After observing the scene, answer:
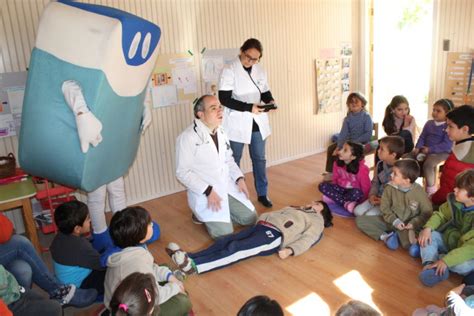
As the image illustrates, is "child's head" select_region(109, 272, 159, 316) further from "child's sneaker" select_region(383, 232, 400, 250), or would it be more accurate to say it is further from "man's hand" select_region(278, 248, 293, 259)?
"child's sneaker" select_region(383, 232, 400, 250)

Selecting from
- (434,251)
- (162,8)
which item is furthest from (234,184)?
(162,8)

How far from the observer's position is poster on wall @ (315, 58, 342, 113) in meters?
4.82

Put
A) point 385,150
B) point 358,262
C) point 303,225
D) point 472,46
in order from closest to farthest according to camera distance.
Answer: point 358,262 < point 303,225 < point 385,150 < point 472,46

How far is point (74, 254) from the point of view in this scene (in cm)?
204

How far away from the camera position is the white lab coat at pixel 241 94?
3.21 metres

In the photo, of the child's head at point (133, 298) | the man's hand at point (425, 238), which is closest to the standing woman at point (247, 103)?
the man's hand at point (425, 238)

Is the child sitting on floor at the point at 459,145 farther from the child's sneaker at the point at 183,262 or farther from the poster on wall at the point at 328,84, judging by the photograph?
the poster on wall at the point at 328,84

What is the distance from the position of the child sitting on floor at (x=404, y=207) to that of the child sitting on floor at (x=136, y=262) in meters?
1.43

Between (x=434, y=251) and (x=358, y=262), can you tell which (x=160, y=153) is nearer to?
(x=358, y=262)

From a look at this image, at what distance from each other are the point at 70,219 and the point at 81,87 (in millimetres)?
717

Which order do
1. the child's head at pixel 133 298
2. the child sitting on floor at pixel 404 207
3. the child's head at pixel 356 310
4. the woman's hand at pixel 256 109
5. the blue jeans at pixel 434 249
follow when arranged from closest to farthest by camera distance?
1. the child's head at pixel 356 310
2. the child's head at pixel 133 298
3. the blue jeans at pixel 434 249
4. the child sitting on floor at pixel 404 207
5. the woman's hand at pixel 256 109

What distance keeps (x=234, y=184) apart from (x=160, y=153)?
1030mm

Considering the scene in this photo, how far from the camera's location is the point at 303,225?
8.95ft

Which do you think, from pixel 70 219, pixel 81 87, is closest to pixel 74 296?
pixel 70 219
